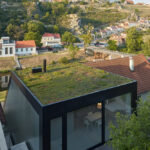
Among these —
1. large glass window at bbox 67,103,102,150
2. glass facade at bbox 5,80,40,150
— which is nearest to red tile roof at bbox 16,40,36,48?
glass facade at bbox 5,80,40,150

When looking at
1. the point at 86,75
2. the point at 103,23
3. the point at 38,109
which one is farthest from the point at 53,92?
the point at 103,23

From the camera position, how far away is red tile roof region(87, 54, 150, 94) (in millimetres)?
10078

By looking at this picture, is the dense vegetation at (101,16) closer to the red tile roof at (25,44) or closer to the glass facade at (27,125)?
the red tile roof at (25,44)

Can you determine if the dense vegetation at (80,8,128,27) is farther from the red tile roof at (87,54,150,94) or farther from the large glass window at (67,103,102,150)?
the large glass window at (67,103,102,150)

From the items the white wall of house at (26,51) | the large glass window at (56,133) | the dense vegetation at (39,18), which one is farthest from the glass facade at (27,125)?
the dense vegetation at (39,18)

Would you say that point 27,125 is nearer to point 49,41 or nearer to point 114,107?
point 114,107

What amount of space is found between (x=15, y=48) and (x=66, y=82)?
35.0 metres

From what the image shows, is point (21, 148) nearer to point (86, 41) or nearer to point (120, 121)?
point (120, 121)

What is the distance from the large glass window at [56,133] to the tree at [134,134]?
1721 mm

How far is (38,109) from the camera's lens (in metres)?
5.21

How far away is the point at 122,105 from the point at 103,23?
82.4 m

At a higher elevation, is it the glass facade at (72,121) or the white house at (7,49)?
the white house at (7,49)

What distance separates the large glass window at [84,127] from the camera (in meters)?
5.66

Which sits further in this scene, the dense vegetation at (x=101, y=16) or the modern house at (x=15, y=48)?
the dense vegetation at (x=101, y=16)
